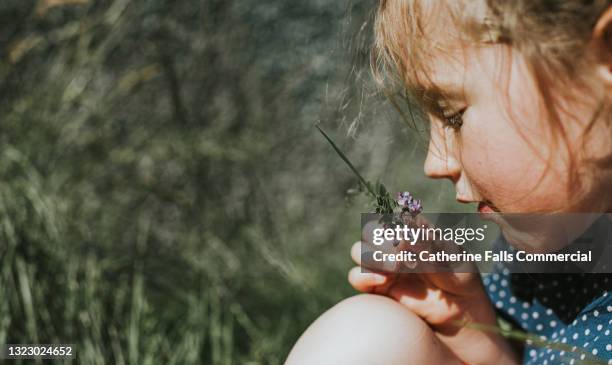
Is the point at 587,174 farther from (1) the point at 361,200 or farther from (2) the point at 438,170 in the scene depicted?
(1) the point at 361,200

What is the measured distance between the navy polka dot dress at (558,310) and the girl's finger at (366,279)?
210 mm

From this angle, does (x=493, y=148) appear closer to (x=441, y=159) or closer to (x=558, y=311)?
(x=441, y=159)

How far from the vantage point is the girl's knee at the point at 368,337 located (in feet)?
2.89

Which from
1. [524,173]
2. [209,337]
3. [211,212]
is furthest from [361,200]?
[524,173]

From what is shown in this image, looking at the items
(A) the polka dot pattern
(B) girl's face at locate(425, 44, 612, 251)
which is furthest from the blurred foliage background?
(B) girl's face at locate(425, 44, 612, 251)

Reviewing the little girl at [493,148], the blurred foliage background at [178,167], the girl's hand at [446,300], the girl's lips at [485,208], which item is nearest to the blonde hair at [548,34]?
the little girl at [493,148]

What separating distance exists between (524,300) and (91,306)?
71 centimetres

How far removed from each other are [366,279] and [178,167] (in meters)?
0.60

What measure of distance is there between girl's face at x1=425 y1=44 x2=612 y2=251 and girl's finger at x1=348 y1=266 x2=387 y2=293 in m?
0.20

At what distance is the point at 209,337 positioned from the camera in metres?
1.36

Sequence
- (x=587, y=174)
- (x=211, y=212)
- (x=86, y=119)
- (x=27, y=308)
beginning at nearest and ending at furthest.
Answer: (x=587, y=174), (x=27, y=308), (x=86, y=119), (x=211, y=212)

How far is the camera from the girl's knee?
2.89 ft

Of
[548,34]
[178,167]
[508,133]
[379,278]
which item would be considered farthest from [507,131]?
[178,167]

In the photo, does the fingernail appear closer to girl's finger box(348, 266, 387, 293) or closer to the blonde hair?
girl's finger box(348, 266, 387, 293)
